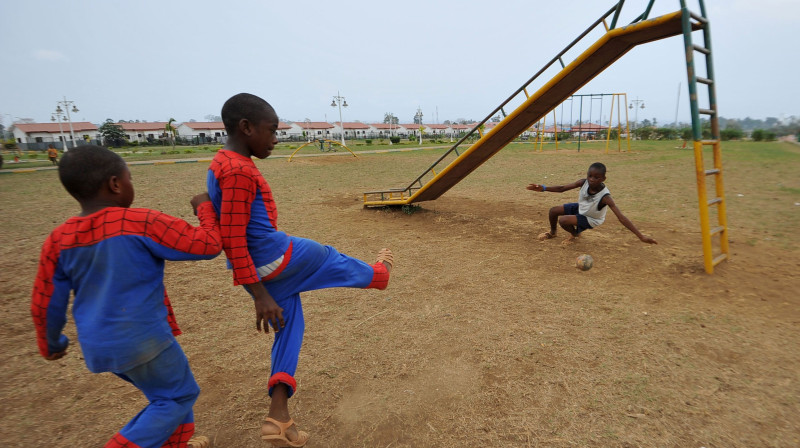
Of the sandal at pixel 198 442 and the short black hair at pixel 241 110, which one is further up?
the short black hair at pixel 241 110

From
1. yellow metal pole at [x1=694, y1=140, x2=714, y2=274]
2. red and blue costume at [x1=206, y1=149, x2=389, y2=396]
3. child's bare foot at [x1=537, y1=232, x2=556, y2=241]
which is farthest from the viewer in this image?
child's bare foot at [x1=537, y1=232, x2=556, y2=241]

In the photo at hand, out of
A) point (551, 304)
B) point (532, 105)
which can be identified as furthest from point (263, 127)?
point (532, 105)

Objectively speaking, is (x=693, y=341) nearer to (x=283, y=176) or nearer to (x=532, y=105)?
(x=532, y=105)

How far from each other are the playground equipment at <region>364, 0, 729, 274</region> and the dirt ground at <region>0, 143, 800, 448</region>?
33.8 inches

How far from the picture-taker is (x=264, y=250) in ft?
6.13

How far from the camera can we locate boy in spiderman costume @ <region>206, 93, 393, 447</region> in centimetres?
174

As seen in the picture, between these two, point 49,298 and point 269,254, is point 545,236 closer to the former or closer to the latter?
point 269,254

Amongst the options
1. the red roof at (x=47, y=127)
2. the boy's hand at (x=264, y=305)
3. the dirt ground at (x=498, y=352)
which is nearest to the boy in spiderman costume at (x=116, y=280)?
the boy's hand at (x=264, y=305)

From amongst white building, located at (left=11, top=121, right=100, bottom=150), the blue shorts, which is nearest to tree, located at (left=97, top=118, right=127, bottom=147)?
white building, located at (left=11, top=121, right=100, bottom=150)

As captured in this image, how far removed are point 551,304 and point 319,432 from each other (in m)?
2.43

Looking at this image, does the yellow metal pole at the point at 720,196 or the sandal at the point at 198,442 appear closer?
the sandal at the point at 198,442

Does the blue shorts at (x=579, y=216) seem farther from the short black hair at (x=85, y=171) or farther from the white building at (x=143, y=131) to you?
the white building at (x=143, y=131)

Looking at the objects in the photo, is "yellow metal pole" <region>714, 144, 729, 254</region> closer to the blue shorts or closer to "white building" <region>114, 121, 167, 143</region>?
the blue shorts

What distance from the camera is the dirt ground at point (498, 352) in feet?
7.18
